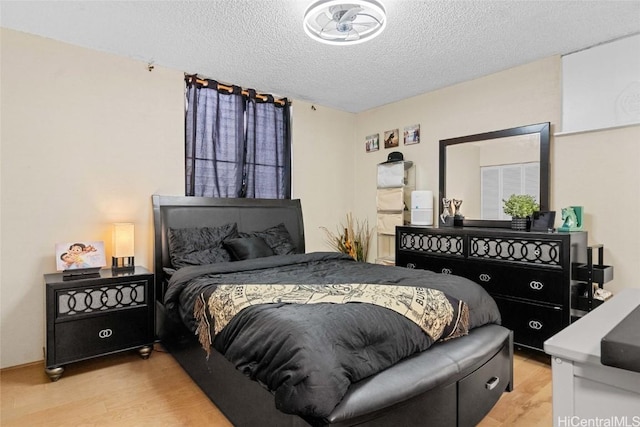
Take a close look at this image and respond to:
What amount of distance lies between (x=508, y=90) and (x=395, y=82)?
1061 mm

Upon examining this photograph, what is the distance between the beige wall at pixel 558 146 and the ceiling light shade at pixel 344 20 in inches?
66.9

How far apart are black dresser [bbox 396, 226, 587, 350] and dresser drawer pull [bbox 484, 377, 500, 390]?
975 millimetres

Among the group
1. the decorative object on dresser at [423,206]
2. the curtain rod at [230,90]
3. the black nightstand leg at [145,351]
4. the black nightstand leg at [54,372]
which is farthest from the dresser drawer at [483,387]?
the curtain rod at [230,90]

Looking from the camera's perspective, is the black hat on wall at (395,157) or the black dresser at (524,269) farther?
the black hat on wall at (395,157)

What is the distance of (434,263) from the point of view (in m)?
3.50

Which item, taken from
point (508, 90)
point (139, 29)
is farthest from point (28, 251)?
point (508, 90)

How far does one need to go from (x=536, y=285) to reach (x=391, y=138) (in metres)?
2.35

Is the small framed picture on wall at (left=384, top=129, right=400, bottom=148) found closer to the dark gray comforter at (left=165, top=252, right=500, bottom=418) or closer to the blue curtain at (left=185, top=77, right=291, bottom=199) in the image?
the blue curtain at (left=185, top=77, right=291, bottom=199)

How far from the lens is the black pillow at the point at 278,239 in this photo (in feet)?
11.6

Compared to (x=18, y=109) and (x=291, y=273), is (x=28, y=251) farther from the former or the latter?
(x=291, y=273)

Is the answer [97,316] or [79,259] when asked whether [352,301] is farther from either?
[79,259]

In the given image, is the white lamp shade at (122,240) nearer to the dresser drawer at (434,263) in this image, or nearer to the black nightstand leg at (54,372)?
the black nightstand leg at (54,372)

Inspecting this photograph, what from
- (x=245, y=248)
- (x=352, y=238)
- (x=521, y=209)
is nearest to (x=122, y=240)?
(x=245, y=248)

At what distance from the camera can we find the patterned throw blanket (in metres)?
1.84
